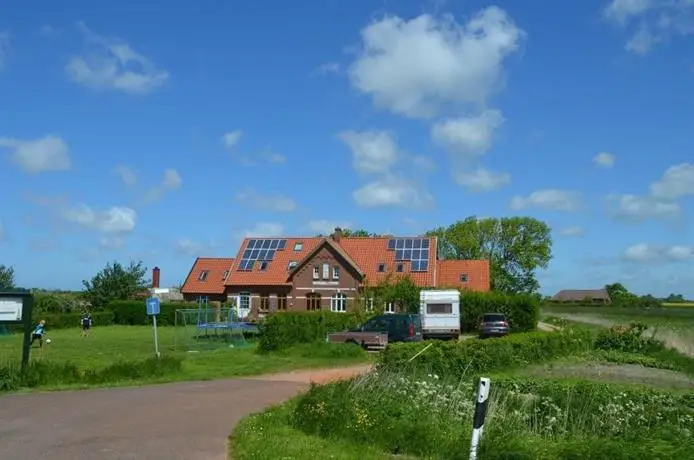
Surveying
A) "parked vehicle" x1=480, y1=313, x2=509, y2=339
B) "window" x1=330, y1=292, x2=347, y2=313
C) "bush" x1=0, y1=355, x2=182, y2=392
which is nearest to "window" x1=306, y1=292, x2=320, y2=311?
"window" x1=330, y1=292, x2=347, y2=313

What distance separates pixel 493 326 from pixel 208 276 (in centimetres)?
3659

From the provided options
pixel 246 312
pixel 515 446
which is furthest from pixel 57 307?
pixel 515 446

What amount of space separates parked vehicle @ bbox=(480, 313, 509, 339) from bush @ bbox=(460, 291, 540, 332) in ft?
19.4

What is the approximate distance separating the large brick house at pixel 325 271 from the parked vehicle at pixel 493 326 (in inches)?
620

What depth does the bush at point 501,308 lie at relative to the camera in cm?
5297

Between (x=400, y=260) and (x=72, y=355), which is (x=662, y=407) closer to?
(x=72, y=355)

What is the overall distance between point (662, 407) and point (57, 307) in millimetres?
61961

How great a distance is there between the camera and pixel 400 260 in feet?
217

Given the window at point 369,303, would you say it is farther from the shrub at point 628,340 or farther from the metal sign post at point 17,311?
the metal sign post at point 17,311

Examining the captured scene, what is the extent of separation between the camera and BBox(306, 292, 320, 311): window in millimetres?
65562

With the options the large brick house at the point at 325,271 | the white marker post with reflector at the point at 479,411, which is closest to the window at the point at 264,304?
the large brick house at the point at 325,271

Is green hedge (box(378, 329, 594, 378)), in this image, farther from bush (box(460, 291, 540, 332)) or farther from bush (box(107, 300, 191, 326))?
bush (box(107, 300, 191, 326))

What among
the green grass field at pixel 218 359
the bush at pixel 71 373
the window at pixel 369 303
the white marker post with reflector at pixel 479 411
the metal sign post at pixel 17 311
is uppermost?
the window at pixel 369 303

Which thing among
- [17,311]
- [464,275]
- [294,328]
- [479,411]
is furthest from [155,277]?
[479,411]
